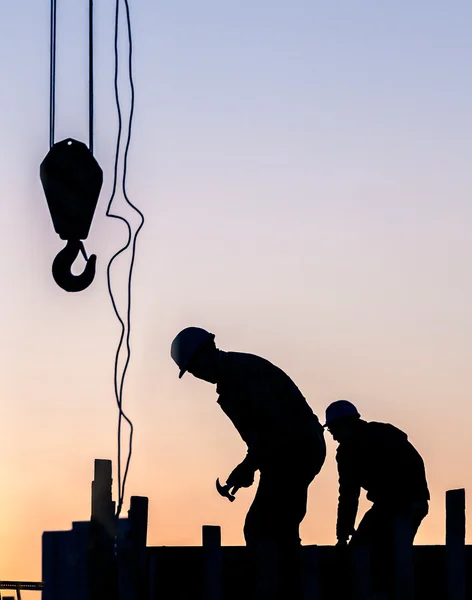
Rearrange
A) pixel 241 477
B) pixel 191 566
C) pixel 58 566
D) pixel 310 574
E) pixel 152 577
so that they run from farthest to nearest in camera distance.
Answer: pixel 241 477 < pixel 191 566 < pixel 152 577 < pixel 310 574 < pixel 58 566

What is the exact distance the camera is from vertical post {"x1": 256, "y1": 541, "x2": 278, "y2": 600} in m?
11.7

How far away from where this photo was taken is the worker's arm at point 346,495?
14641 millimetres

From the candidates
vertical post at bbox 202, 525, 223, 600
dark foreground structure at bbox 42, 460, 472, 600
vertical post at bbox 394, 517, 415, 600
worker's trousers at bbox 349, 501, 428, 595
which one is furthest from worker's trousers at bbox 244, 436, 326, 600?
vertical post at bbox 202, 525, 223, 600

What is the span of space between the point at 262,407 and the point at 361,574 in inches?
88.6

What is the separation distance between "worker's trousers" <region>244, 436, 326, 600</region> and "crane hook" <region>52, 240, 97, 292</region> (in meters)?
2.11

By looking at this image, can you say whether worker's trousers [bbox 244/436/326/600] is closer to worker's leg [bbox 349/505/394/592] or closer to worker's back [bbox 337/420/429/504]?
worker's leg [bbox 349/505/394/592]

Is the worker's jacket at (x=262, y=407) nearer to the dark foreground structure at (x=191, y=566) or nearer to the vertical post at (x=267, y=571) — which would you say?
the dark foreground structure at (x=191, y=566)

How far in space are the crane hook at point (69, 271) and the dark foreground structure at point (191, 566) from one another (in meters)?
1.75

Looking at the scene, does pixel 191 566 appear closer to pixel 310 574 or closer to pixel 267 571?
pixel 267 571

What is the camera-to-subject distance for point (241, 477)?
13406 mm

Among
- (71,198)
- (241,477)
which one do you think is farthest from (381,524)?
(71,198)

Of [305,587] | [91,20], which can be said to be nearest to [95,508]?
[305,587]

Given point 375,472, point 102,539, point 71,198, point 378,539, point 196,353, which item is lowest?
point 102,539

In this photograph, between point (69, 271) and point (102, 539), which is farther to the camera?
point (69, 271)
